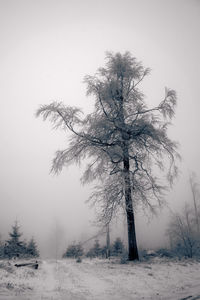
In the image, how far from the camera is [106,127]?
28.2ft

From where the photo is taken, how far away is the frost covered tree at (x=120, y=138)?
7.59 metres

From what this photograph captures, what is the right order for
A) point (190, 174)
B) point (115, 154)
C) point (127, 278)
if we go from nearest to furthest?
1. point (127, 278)
2. point (115, 154)
3. point (190, 174)

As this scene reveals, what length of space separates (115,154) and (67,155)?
2.59m

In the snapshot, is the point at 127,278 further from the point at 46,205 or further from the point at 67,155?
the point at 46,205

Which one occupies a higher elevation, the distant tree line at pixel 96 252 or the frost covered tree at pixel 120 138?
the frost covered tree at pixel 120 138

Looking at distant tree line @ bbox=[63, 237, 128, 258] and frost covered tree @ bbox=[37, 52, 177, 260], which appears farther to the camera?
distant tree line @ bbox=[63, 237, 128, 258]

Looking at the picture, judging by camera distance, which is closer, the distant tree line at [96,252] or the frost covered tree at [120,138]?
the frost covered tree at [120,138]

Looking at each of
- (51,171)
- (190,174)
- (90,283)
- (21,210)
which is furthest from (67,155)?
(21,210)

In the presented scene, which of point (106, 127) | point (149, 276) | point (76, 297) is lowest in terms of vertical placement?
point (149, 276)

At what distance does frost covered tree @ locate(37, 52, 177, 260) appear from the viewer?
24.9ft

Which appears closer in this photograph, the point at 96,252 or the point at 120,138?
the point at 120,138

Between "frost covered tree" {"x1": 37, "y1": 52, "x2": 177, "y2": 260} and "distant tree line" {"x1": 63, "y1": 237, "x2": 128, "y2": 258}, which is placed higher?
"frost covered tree" {"x1": 37, "y1": 52, "x2": 177, "y2": 260}

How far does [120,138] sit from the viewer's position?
859cm

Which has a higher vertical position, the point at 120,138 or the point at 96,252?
the point at 120,138
